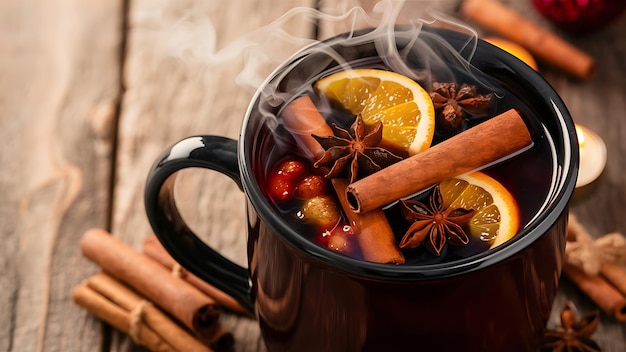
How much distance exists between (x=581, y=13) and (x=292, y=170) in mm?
949

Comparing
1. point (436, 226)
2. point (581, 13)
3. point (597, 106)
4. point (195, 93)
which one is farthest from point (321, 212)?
point (581, 13)

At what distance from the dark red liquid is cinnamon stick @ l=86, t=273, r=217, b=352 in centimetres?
39

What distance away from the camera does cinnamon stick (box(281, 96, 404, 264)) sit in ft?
3.39

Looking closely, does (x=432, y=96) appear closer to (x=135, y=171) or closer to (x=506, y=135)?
(x=506, y=135)

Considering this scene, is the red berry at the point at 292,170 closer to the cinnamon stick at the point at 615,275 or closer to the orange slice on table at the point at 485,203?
the orange slice on table at the point at 485,203

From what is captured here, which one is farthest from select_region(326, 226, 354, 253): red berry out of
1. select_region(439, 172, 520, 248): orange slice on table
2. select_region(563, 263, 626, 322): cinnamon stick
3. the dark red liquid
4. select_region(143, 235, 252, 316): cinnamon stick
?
select_region(563, 263, 626, 322): cinnamon stick

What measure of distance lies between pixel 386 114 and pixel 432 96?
7 centimetres

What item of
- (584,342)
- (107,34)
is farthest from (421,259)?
(107,34)

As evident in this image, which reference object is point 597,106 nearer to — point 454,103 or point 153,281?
point 454,103

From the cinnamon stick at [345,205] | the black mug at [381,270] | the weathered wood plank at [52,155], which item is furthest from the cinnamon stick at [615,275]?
the weathered wood plank at [52,155]

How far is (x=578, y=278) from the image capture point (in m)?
1.45

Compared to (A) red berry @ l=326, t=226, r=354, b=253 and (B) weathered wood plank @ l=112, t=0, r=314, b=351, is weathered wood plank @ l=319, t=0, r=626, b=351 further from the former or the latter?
(A) red berry @ l=326, t=226, r=354, b=253

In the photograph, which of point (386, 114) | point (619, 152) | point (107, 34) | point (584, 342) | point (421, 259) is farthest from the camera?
point (107, 34)

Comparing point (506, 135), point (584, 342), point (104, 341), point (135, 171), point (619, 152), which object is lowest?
point (104, 341)
